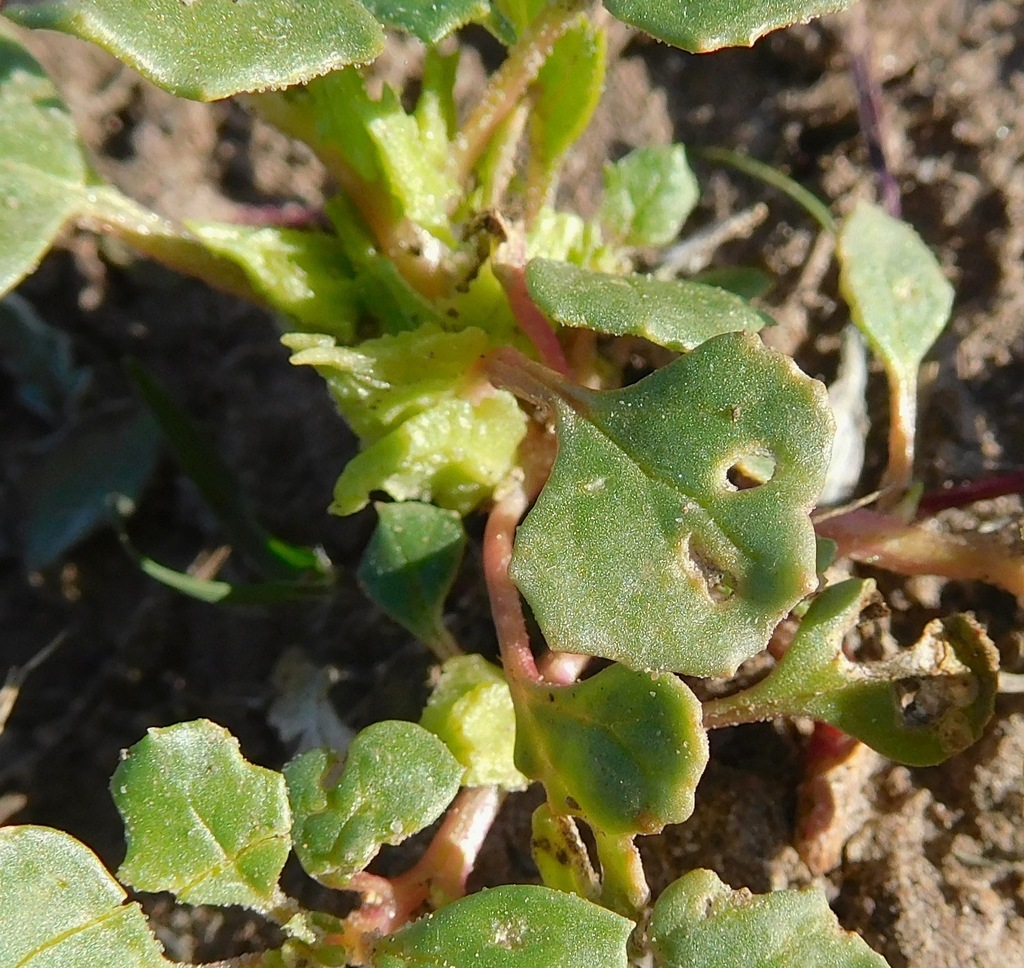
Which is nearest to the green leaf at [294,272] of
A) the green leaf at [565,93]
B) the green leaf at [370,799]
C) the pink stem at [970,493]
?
the green leaf at [565,93]

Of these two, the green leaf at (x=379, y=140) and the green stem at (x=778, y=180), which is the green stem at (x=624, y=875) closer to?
the green leaf at (x=379, y=140)

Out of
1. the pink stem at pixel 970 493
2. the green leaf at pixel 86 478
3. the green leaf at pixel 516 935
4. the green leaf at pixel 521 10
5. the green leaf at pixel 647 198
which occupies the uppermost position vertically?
the green leaf at pixel 521 10

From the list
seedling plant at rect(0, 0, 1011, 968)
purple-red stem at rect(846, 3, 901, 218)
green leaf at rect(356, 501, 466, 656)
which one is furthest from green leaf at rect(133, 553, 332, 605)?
purple-red stem at rect(846, 3, 901, 218)

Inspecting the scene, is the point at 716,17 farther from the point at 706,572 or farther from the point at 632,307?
the point at 706,572

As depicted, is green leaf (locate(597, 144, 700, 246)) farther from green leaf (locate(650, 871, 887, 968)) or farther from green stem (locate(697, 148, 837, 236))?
green leaf (locate(650, 871, 887, 968))

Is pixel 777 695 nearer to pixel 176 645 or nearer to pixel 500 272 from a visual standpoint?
pixel 500 272

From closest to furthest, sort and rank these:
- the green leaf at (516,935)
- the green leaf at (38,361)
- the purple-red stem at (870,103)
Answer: the green leaf at (516,935) → the purple-red stem at (870,103) → the green leaf at (38,361)

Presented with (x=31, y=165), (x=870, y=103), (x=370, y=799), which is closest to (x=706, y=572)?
(x=370, y=799)
